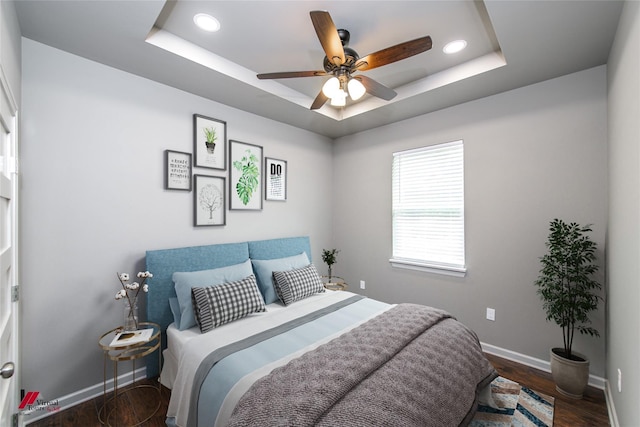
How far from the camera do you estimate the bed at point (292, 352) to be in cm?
129

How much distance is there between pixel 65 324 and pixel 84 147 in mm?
1366

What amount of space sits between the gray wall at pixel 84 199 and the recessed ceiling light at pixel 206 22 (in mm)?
849

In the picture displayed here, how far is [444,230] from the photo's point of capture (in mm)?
3236

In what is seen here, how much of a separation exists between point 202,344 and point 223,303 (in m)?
0.38

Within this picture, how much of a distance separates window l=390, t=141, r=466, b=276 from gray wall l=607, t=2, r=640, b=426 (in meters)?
1.21

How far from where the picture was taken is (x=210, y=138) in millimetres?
2949

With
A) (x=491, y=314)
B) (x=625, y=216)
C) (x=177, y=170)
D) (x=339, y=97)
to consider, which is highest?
(x=339, y=97)

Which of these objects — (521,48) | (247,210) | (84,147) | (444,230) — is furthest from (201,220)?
(521,48)

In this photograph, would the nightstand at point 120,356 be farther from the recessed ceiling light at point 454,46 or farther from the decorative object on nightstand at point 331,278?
the recessed ceiling light at point 454,46

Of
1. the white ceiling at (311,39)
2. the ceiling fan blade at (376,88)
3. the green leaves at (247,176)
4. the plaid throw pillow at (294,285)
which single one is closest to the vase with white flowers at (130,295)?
the plaid throw pillow at (294,285)

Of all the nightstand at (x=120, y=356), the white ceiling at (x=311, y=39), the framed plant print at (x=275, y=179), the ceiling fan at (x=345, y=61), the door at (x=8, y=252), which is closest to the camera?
the door at (x=8, y=252)

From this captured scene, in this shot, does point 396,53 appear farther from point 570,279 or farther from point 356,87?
point 570,279

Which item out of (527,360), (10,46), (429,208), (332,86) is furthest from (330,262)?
(10,46)

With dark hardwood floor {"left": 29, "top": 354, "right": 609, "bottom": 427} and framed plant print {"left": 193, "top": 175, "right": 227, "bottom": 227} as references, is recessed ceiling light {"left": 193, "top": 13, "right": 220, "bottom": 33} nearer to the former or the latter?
framed plant print {"left": 193, "top": 175, "right": 227, "bottom": 227}
